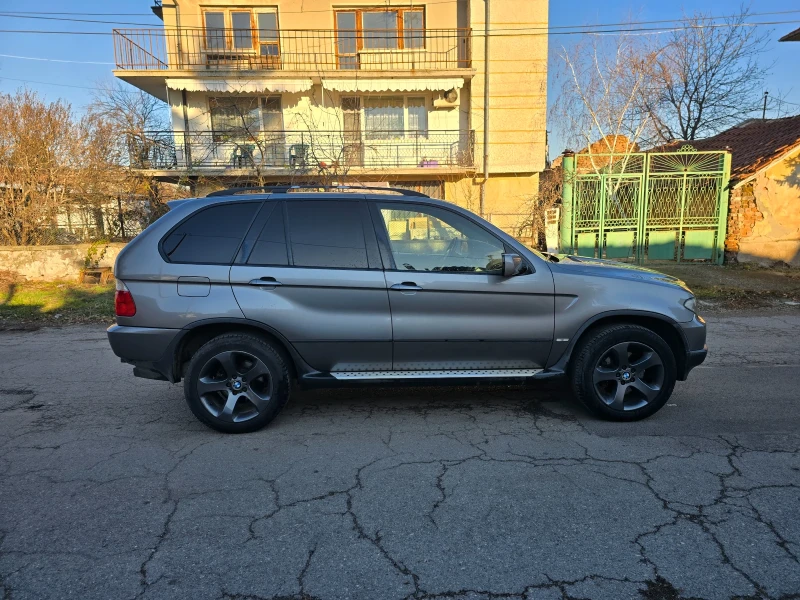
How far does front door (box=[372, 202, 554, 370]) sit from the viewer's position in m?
4.00

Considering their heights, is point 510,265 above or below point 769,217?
below

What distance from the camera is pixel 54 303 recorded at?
9.63 meters

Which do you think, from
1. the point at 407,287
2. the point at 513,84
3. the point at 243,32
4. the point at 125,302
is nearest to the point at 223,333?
the point at 125,302

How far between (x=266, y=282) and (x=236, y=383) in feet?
2.62

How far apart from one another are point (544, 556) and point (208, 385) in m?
2.62

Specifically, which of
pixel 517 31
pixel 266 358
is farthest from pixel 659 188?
pixel 266 358

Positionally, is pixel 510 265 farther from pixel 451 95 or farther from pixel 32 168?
pixel 451 95

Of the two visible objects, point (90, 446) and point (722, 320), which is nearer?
point (90, 446)

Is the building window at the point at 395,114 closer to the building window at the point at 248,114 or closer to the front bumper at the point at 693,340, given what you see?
the building window at the point at 248,114

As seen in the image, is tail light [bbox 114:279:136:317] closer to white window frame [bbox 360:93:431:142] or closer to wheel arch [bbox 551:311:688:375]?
wheel arch [bbox 551:311:688:375]

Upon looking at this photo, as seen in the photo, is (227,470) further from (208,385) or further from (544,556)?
(544,556)

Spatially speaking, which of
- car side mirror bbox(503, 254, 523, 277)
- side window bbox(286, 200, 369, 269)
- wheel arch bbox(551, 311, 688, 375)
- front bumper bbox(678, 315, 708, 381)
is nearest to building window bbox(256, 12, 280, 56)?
side window bbox(286, 200, 369, 269)

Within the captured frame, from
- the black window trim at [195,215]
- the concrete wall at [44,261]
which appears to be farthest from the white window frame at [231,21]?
the black window trim at [195,215]

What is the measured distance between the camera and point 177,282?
3.92 m
